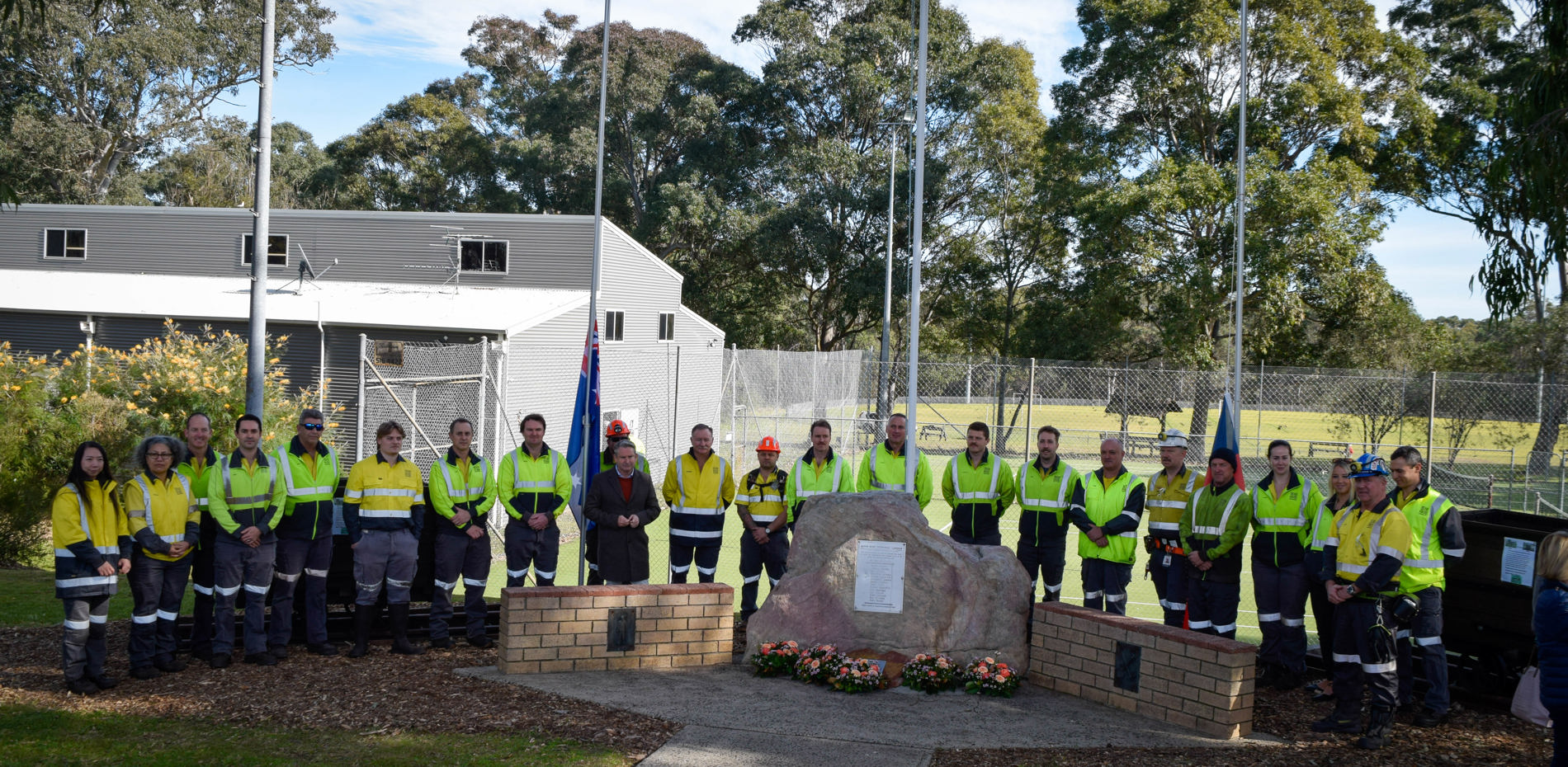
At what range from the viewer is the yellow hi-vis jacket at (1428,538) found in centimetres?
672

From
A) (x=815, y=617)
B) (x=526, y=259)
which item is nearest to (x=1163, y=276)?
(x=526, y=259)

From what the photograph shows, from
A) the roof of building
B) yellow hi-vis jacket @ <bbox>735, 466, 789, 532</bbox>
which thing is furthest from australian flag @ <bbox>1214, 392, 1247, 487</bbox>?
the roof of building

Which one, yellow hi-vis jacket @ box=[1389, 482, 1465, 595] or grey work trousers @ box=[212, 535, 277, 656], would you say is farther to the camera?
grey work trousers @ box=[212, 535, 277, 656]

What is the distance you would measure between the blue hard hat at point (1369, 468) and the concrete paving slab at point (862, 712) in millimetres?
1749

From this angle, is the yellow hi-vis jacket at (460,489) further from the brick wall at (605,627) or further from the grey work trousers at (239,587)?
the grey work trousers at (239,587)

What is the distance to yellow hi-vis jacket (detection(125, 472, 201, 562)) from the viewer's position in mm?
7168

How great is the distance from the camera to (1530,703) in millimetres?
6352

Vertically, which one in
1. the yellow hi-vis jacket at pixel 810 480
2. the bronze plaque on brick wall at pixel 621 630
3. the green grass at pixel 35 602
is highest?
the yellow hi-vis jacket at pixel 810 480

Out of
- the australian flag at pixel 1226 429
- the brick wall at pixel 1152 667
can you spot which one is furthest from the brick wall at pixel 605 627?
the australian flag at pixel 1226 429

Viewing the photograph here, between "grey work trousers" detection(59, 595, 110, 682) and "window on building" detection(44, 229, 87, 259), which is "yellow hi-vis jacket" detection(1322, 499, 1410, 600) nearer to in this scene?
"grey work trousers" detection(59, 595, 110, 682)

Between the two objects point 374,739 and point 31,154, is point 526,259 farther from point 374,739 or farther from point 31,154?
point 31,154

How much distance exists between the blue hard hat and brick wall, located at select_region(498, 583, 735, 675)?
4.25m

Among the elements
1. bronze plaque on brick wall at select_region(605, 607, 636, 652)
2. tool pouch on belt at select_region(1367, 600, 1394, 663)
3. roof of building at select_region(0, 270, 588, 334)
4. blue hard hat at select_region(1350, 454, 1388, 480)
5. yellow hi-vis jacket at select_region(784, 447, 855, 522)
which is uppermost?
roof of building at select_region(0, 270, 588, 334)

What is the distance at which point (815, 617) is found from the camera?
7.78 meters
